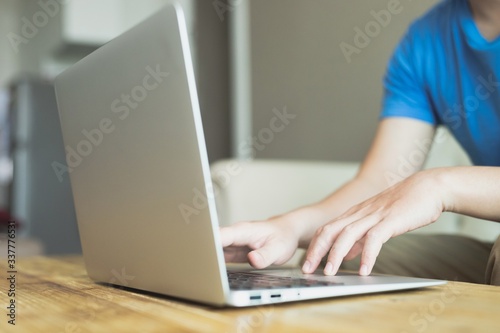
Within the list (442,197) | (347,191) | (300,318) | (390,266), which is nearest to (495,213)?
(442,197)

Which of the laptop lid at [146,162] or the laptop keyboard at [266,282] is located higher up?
the laptop lid at [146,162]

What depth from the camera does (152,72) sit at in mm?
580

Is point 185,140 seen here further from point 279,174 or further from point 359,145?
point 359,145

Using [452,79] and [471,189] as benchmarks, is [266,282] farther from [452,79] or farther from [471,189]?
[452,79]

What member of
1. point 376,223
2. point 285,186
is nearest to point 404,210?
point 376,223

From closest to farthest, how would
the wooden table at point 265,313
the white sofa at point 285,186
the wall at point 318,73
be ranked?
the wooden table at point 265,313
the white sofa at point 285,186
the wall at point 318,73

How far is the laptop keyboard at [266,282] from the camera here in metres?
0.57

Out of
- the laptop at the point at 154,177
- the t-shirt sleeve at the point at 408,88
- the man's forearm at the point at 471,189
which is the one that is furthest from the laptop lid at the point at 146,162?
the t-shirt sleeve at the point at 408,88

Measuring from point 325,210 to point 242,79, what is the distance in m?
2.15

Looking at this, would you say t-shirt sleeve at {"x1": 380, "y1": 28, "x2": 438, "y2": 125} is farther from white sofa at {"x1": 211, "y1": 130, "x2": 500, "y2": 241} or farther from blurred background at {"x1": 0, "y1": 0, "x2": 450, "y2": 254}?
blurred background at {"x1": 0, "y1": 0, "x2": 450, "y2": 254}

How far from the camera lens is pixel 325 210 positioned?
1.05m

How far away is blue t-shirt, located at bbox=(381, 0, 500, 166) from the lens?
46.0 inches

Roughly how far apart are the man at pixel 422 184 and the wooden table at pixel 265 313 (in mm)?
117

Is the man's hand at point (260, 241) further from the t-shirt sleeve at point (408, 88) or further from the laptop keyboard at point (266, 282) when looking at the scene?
the t-shirt sleeve at point (408, 88)
